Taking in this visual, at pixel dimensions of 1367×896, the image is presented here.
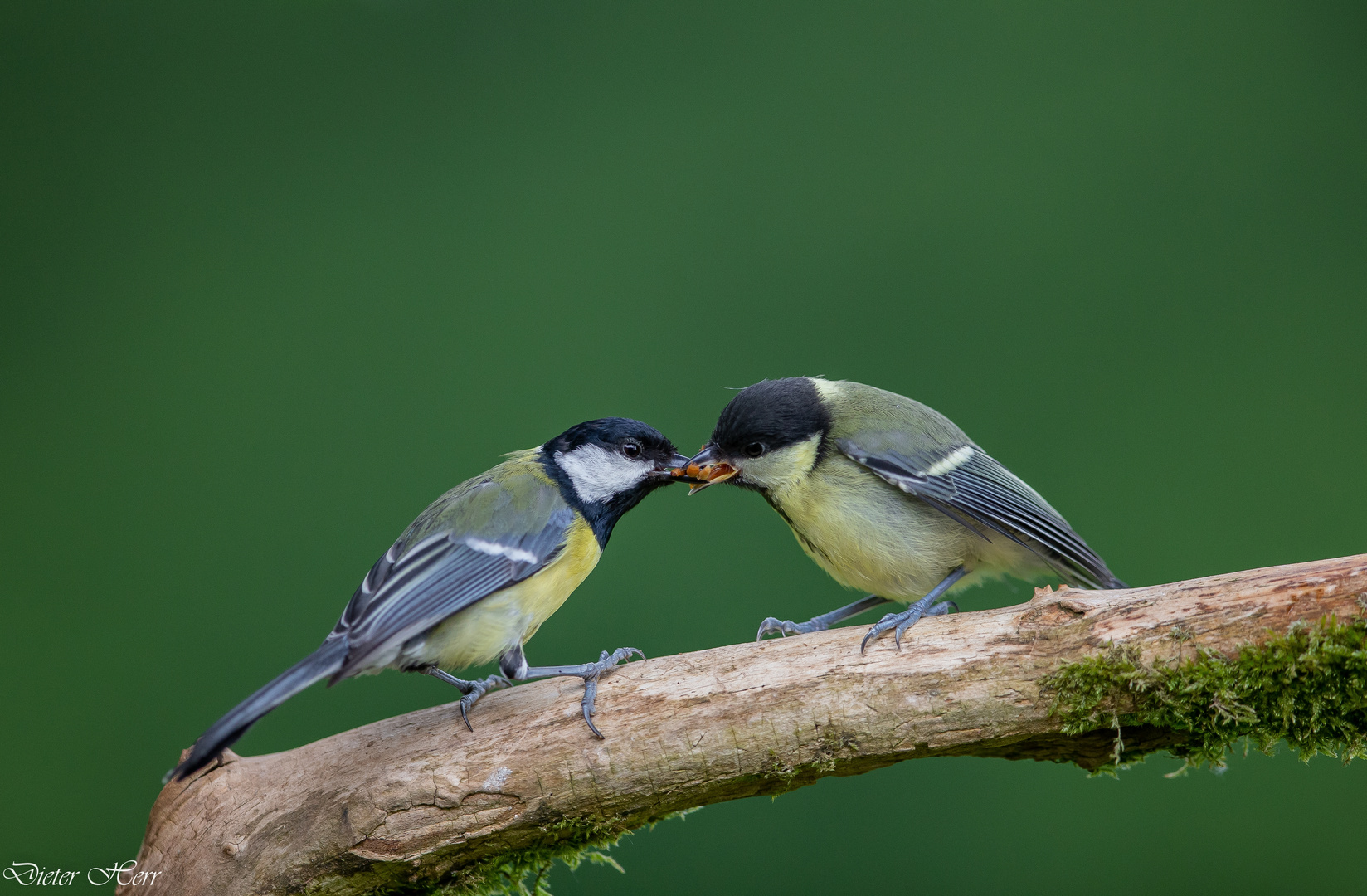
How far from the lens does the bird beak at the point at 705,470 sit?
6.56ft

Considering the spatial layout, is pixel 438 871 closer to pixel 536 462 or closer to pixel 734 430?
pixel 536 462

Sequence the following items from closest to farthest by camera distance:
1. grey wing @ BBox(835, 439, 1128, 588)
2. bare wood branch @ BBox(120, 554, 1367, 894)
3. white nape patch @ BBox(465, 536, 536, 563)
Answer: bare wood branch @ BBox(120, 554, 1367, 894) → white nape patch @ BBox(465, 536, 536, 563) → grey wing @ BBox(835, 439, 1128, 588)

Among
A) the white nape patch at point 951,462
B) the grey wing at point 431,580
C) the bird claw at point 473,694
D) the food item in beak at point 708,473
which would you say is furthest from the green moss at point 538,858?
the white nape patch at point 951,462

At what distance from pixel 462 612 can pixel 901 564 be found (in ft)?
2.74

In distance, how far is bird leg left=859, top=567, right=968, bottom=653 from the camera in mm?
1604

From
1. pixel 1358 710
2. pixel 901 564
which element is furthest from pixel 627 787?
pixel 1358 710

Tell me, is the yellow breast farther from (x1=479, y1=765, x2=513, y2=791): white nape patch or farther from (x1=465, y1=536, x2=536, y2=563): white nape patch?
(x1=479, y1=765, x2=513, y2=791): white nape patch

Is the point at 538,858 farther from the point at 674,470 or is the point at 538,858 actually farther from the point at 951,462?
the point at 951,462

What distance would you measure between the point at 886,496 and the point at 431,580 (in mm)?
889

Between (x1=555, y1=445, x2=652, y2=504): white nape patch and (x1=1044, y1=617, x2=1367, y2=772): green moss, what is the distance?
2.93 feet

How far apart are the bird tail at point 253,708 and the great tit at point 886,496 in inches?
32.3
